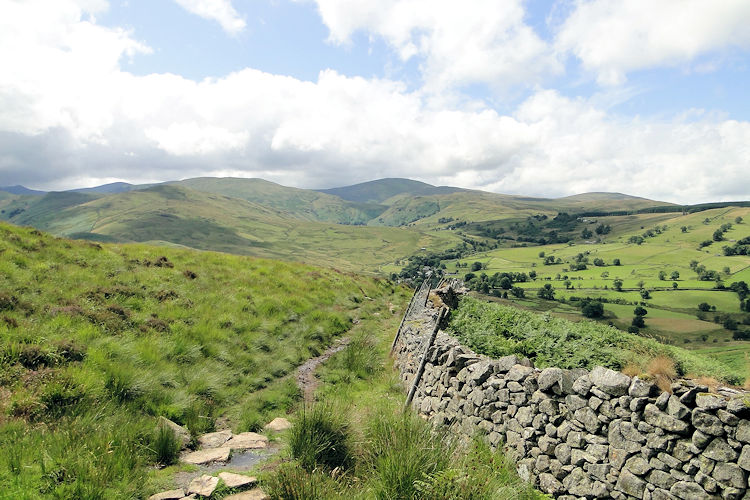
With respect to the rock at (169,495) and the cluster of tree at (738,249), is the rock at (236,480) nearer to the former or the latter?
the rock at (169,495)

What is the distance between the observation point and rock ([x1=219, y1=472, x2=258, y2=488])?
6133 mm

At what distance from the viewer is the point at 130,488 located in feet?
18.5

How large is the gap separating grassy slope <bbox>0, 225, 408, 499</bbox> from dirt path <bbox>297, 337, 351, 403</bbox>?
0.47 metres

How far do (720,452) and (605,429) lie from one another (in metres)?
1.56

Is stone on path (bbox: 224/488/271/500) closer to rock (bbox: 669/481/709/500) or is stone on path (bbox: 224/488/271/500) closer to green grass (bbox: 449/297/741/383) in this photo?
rock (bbox: 669/481/709/500)

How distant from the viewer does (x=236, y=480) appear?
6.25 m

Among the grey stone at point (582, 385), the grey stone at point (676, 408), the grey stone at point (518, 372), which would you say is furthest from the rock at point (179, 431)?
the grey stone at point (676, 408)

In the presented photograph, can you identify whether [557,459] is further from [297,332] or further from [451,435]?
[297,332]

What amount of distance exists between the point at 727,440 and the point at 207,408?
10293 millimetres

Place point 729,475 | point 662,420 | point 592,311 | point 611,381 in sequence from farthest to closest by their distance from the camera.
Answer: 1. point 592,311
2. point 611,381
3. point 662,420
4. point 729,475

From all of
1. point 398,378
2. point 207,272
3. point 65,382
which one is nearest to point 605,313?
point 398,378

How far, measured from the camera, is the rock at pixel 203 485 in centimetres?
590

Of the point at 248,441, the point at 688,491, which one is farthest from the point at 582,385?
the point at 248,441

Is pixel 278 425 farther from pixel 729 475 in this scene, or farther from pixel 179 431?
pixel 729 475
